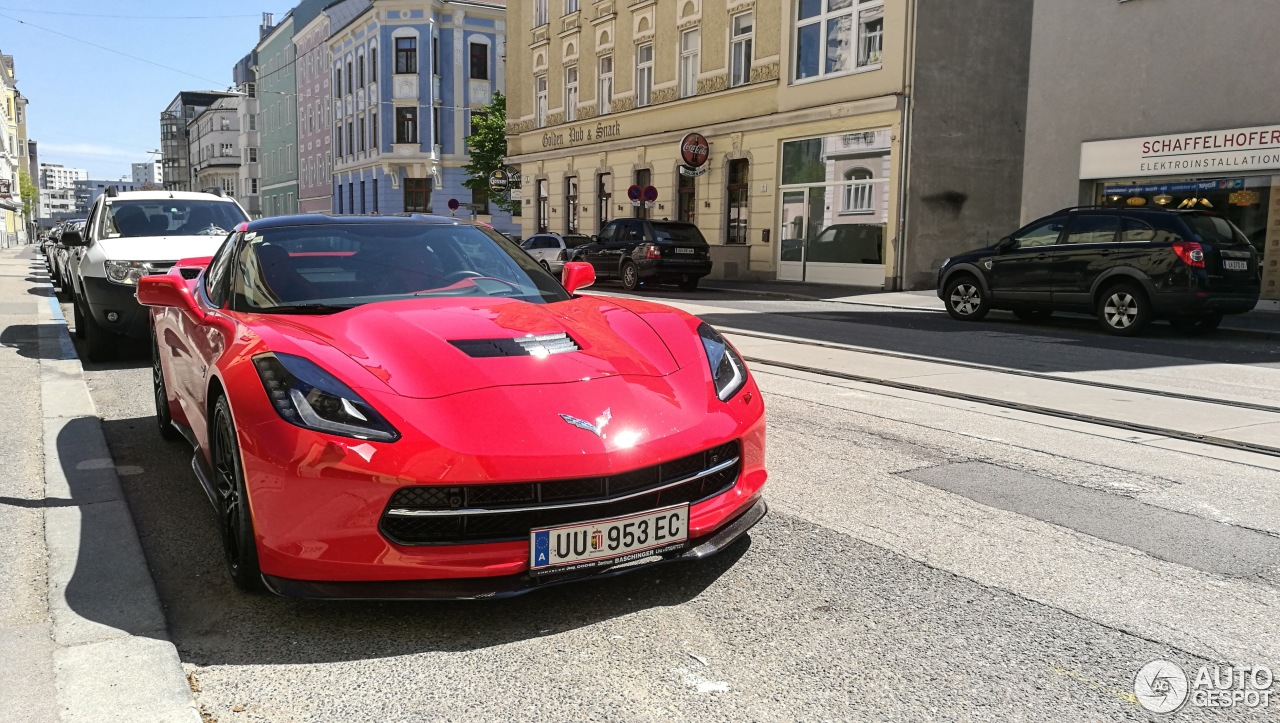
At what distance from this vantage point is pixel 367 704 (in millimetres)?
2719

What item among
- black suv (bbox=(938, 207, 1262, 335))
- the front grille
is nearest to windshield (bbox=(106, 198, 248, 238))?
the front grille

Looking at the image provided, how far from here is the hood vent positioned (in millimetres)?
3535

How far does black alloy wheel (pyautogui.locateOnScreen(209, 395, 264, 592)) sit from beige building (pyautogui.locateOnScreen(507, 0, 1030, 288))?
20.7 metres

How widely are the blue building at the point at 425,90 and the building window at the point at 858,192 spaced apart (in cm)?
3143

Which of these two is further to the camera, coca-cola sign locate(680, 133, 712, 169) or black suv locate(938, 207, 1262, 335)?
coca-cola sign locate(680, 133, 712, 169)

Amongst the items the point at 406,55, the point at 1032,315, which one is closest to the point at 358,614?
the point at 1032,315

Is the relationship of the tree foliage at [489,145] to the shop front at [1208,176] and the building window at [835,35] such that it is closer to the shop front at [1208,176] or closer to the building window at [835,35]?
the building window at [835,35]

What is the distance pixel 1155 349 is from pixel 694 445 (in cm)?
1063

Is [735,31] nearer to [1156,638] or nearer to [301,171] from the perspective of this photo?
[1156,638]

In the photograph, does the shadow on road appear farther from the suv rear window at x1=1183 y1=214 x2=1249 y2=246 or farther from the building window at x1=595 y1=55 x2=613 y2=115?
the building window at x1=595 y1=55 x2=613 y2=115

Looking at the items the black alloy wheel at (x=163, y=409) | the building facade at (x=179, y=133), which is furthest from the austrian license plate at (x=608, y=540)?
the building facade at (x=179, y=133)

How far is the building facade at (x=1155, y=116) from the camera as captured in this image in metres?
17.1

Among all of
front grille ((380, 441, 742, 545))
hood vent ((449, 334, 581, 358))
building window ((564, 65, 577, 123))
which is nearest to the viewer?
front grille ((380, 441, 742, 545))

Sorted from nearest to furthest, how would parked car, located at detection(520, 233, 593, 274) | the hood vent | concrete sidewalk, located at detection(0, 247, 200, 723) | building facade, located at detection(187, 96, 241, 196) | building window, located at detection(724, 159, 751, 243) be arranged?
concrete sidewalk, located at detection(0, 247, 200, 723) → the hood vent → parked car, located at detection(520, 233, 593, 274) → building window, located at detection(724, 159, 751, 243) → building facade, located at detection(187, 96, 241, 196)
